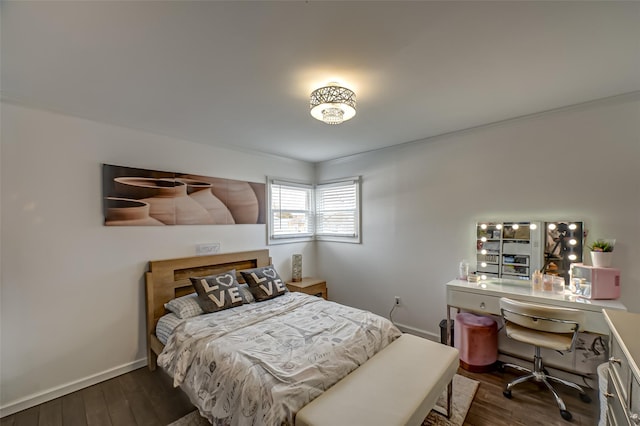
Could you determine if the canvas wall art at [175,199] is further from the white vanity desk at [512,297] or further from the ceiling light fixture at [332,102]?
the white vanity desk at [512,297]

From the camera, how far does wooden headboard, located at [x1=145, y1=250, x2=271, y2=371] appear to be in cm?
264

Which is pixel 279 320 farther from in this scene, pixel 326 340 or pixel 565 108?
pixel 565 108

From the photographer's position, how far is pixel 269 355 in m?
1.75

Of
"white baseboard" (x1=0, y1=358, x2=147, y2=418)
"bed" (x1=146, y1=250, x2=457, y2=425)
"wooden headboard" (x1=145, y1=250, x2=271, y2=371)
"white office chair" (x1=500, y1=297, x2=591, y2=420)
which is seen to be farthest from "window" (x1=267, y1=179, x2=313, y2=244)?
"white office chair" (x1=500, y1=297, x2=591, y2=420)

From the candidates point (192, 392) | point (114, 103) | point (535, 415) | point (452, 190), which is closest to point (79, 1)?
point (114, 103)

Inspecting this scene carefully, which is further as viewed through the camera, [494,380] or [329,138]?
[329,138]

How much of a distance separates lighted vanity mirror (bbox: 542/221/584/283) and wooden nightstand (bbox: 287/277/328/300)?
258cm

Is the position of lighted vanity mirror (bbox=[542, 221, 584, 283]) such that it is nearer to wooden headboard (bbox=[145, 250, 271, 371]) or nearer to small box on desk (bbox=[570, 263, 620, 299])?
small box on desk (bbox=[570, 263, 620, 299])

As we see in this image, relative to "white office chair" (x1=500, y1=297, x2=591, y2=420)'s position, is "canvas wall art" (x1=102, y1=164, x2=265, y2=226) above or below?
above

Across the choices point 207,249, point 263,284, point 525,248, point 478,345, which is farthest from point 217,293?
point 525,248

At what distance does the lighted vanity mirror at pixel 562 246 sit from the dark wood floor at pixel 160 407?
3.37 feet

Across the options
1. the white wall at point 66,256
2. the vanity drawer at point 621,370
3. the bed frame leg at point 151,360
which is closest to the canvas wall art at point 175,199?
the white wall at point 66,256

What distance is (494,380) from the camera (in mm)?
2416

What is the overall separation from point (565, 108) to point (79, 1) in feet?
11.3
